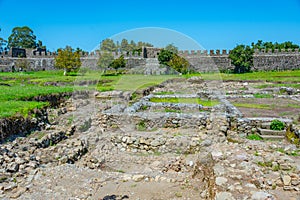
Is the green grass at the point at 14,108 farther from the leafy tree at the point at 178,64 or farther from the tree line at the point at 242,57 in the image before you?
the tree line at the point at 242,57

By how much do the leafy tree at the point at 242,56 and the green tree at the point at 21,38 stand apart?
54379 mm

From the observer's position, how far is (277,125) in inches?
344

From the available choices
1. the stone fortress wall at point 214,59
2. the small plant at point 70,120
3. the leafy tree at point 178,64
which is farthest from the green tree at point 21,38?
the small plant at point 70,120

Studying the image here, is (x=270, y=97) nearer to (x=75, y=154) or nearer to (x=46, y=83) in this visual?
(x=75, y=154)

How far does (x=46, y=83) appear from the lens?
2283 centimetres

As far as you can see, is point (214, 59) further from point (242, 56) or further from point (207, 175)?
point (207, 175)

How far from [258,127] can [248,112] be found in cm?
213

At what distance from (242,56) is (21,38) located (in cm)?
5796

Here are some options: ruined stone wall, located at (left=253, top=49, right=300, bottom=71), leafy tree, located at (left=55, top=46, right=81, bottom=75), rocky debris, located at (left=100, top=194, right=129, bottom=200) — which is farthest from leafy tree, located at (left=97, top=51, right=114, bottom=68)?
rocky debris, located at (left=100, top=194, right=129, bottom=200)

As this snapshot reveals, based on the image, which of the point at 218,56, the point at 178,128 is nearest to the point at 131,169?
the point at 178,128

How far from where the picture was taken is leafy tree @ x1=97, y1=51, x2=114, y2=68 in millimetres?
36406

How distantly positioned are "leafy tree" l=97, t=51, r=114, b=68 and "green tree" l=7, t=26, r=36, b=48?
147 ft

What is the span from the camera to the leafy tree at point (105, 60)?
36.4 meters

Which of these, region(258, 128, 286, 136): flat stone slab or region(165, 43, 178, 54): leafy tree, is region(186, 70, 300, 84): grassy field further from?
region(258, 128, 286, 136): flat stone slab
